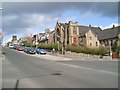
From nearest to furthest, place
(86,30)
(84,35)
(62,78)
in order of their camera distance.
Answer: (62,78) < (84,35) < (86,30)

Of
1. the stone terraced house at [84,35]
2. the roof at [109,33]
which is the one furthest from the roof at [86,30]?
the roof at [109,33]

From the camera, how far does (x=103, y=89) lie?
1362 centimetres

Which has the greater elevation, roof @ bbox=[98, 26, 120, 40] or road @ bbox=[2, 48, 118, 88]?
roof @ bbox=[98, 26, 120, 40]

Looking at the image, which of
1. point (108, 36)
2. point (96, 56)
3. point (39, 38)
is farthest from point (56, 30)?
point (96, 56)

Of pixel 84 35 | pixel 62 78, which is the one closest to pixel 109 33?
pixel 84 35

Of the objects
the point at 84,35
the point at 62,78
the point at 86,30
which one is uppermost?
the point at 86,30

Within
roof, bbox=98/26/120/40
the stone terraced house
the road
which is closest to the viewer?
the road

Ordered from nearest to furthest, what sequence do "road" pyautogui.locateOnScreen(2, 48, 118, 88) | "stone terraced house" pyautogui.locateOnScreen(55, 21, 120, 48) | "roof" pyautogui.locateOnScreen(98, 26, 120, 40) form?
"road" pyautogui.locateOnScreen(2, 48, 118, 88) → "roof" pyautogui.locateOnScreen(98, 26, 120, 40) → "stone terraced house" pyautogui.locateOnScreen(55, 21, 120, 48)

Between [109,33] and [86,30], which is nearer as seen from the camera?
[109,33]

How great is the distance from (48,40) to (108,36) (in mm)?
39007

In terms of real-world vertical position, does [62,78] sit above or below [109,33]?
below

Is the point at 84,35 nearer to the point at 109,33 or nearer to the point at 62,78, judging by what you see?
the point at 109,33

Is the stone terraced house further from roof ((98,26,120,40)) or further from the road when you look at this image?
the road

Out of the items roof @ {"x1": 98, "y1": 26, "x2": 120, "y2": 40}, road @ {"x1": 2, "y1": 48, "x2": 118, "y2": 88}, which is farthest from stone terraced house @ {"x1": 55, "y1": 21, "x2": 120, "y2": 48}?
road @ {"x1": 2, "y1": 48, "x2": 118, "y2": 88}
